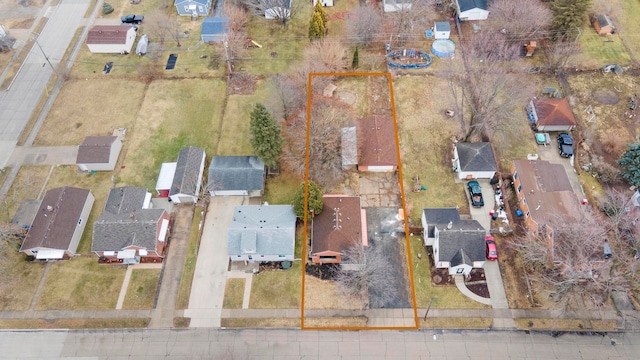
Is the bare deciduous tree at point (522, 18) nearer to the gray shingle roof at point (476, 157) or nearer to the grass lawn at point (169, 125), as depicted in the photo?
the gray shingle roof at point (476, 157)

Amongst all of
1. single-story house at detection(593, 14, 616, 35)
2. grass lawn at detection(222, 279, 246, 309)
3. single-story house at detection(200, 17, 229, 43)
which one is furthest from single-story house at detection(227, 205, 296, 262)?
single-story house at detection(593, 14, 616, 35)

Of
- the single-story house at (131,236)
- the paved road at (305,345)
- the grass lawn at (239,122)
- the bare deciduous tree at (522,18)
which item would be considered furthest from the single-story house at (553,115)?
the single-story house at (131,236)

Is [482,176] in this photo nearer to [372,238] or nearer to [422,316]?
[372,238]

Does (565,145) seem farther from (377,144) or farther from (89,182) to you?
(89,182)

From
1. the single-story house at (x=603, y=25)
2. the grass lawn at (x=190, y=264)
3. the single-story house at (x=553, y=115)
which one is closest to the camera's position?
the grass lawn at (x=190, y=264)

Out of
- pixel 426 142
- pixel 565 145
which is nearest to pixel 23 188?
pixel 426 142

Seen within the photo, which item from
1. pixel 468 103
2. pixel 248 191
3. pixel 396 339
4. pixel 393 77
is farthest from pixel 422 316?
pixel 393 77
